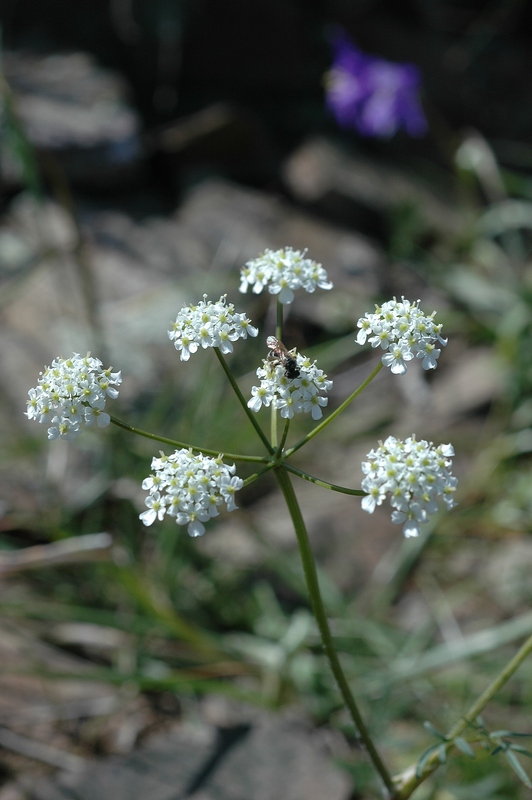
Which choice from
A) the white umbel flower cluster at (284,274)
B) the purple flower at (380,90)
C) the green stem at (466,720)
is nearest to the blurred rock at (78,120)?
the purple flower at (380,90)

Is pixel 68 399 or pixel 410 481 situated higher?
pixel 68 399

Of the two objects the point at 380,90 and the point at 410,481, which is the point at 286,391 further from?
the point at 380,90

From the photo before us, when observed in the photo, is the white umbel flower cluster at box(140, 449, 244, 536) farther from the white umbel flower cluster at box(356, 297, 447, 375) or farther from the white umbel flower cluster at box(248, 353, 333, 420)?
the white umbel flower cluster at box(356, 297, 447, 375)

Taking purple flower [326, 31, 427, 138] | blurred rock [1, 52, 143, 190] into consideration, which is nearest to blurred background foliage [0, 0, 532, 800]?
blurred rock [1, 52, 143, 190]

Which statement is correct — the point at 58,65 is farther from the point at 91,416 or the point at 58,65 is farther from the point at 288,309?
the point at 91,416

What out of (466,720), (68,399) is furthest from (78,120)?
(466,720)

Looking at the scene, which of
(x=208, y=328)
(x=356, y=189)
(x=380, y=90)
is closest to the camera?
(x=208, y=328)

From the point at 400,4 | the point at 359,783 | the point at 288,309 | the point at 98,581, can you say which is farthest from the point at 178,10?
the point at 359,783
